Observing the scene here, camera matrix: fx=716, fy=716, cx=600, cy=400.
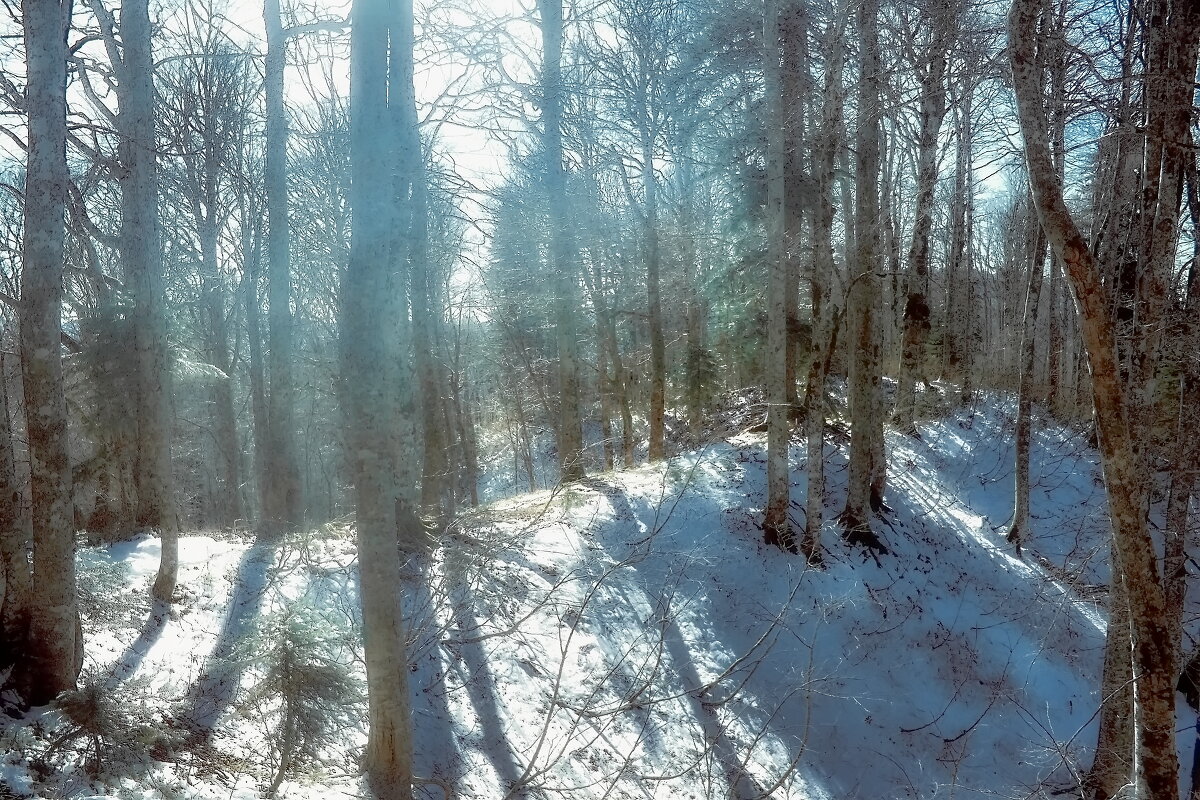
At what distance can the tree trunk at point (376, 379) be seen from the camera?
198 inches

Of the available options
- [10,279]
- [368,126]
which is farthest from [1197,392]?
[10,279]

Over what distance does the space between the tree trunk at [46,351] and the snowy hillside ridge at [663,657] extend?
1.96ft

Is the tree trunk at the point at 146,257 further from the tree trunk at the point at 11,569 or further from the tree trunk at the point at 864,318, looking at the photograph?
the tree trunk at the point at 864,318

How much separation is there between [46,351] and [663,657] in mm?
6980

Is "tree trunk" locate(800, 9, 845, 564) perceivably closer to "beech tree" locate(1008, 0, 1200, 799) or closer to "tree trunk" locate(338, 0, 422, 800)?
"beech tree" locate(1008, 0, 1200, 799)

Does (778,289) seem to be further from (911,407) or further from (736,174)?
(911,407)

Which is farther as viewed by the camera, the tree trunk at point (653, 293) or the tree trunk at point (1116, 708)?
the tree trunk at point (653, 293)

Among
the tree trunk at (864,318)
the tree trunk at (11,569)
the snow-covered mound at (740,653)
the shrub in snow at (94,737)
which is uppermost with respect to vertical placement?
the tree trunk at (864,318)

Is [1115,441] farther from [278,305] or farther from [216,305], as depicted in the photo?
[216,305]

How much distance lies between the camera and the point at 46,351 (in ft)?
17.7

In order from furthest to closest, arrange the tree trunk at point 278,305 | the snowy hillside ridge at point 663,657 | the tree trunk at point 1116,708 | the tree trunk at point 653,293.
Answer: the tree trunk at point 653,293 → the tree trunk at point 278,305 → the tree trunk at point 1116,708 → the snowy hillside ridge at point 663,657

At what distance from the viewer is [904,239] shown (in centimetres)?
2458

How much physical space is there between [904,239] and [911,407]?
9.98 metres

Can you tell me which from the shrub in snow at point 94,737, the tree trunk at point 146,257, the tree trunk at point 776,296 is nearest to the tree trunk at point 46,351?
the shrub in snow at point 94,737
